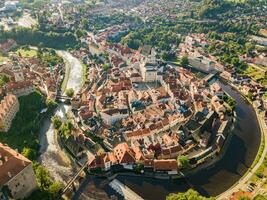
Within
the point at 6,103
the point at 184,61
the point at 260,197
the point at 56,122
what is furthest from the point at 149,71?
the point at 260,197

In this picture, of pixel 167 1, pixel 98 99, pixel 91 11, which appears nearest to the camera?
pixel 98 99

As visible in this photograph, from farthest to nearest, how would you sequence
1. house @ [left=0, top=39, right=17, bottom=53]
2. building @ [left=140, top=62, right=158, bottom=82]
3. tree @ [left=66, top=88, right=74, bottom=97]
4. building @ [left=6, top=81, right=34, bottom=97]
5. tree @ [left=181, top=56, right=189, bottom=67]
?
house @ [left=0, top=39, right=17, bottom=53] → tree @ [left=181, top=56, right=189, bottom=67] → building @ [left=140, top=62, right=158, bottom=82] → tree @ [left=66, top=88, right=74, bottom=97] → building @ [left=6, top=81, right=34, bottom=97]

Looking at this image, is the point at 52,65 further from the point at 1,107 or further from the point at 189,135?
the point at 189,135

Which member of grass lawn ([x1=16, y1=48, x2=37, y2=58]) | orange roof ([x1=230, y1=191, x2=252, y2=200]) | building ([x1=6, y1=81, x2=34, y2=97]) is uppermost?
building ([x1=6, y1=81, x2=34, y2=97])

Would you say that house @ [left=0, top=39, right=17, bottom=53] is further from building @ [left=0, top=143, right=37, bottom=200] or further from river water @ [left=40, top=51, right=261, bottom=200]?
building @ [left=0, top=143, right=37, bottom=200]

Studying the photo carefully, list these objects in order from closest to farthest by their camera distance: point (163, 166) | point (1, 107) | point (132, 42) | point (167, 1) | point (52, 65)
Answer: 1. point (163, 166)
2. point (1, 107)
3. point (52, 65)
4. point (132, 42)
5. point (167, 1)

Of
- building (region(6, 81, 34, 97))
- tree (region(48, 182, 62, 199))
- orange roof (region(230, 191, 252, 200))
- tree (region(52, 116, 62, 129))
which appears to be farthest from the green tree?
orange roof (region(230, 191, 252, 200))

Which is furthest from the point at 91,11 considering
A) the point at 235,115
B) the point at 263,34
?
the point at 235,115
